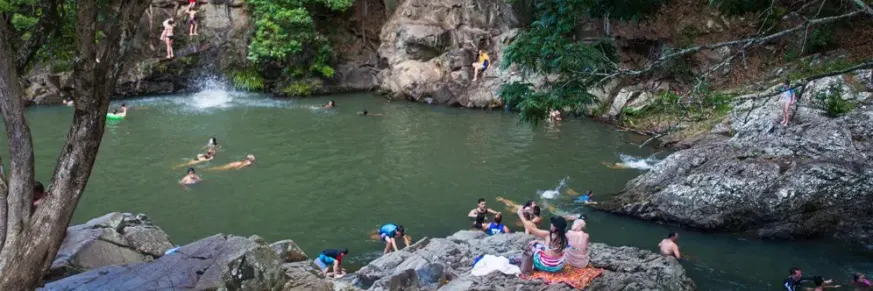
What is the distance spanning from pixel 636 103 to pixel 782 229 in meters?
10.3

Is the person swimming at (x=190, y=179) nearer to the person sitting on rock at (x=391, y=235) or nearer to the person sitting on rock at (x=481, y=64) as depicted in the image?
the person sitting on rock at (x=391, y=235)

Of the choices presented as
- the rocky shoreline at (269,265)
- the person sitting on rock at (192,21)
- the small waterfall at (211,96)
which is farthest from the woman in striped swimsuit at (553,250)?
the person sitting on rock at (192,21)

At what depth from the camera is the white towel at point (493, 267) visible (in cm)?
903

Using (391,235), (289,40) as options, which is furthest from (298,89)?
(391,235)

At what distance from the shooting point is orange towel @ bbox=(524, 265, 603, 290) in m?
8.69

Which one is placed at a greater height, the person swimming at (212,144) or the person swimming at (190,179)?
the person swimming at (212,144)

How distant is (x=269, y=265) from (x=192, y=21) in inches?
974

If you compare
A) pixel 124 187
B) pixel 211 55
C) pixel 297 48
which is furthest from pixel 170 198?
pixel 211 55

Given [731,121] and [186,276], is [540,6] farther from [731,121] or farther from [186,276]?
[731,121]

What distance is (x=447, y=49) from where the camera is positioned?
92.8ft

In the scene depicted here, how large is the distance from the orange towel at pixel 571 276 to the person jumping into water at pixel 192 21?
78.3ft

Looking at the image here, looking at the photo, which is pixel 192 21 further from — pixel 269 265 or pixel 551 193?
pixel 269 265

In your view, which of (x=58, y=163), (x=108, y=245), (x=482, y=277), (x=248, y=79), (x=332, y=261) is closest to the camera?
(x=58, y=163)

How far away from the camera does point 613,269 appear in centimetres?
946
